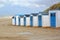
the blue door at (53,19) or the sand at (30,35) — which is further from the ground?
A: the blue door at (53,19)

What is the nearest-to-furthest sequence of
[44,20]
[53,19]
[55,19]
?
[55,19] < [53,19] < [44,20]

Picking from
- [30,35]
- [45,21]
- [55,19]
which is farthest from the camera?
[45,21]

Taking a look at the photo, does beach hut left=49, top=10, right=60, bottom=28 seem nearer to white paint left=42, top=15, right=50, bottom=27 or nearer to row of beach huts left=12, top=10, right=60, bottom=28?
row of beach huts left=12, top=10, right=60, bottom=28

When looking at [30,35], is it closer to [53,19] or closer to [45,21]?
[53,19]

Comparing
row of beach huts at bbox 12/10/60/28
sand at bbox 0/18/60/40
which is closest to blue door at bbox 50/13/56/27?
row of beach huts at bbox 12/10/60/28

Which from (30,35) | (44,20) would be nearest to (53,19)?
(44,20)

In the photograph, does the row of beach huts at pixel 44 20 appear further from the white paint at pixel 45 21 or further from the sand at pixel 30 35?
the sand at pixel 30 35

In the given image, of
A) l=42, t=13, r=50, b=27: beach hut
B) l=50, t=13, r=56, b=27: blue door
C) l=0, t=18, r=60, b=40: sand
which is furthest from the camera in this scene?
l=42, t=13, r=50, b=27: beach hut

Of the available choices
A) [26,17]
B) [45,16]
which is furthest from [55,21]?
[26,17]

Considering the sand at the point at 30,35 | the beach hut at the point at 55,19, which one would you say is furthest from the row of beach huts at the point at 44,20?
the sand at the point at 30,35

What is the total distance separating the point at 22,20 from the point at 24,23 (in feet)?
7.67

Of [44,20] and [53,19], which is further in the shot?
[44,20]

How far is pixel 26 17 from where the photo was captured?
49.3 meters

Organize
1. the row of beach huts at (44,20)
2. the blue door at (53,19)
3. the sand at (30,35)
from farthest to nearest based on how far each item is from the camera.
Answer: the blue door at (53,19) → the row of beach huts at (44,20) → the sand at (30,35)
